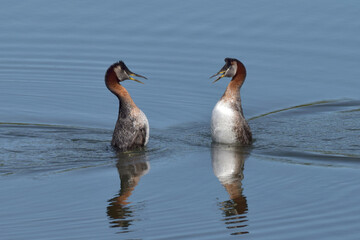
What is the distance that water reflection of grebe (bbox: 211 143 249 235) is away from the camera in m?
12.5

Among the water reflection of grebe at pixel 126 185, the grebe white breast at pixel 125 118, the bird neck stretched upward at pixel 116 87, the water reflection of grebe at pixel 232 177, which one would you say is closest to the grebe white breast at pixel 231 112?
the water reflection of grebe at pixel 232 177

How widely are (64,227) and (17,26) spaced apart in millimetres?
11467

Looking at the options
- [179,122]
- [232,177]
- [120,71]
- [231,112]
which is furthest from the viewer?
[179,122]

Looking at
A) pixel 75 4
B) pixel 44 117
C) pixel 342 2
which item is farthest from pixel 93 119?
pixel 342 2

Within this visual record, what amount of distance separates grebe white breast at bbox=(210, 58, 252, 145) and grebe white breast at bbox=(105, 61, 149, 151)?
1.33 meters

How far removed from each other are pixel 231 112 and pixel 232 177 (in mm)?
1770

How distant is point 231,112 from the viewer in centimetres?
1587

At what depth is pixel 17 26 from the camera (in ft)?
74.1

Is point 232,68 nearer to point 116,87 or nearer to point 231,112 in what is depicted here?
point 231,112

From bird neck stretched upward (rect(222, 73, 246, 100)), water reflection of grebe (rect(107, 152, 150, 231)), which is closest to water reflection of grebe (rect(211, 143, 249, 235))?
bird neck stretched upward (rect(222, 73, 246, 100))

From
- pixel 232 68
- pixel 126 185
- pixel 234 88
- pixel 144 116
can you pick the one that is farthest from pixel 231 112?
pixel 126 185

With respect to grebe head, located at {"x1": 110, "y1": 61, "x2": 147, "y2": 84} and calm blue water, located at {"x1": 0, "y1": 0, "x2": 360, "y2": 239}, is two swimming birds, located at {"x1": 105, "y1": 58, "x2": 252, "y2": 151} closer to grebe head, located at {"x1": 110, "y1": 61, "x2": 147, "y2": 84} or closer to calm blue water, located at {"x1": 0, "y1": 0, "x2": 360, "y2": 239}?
grebe head, located at {"x1": 110, "y1": 61, "x2": 147, "y2": 84}

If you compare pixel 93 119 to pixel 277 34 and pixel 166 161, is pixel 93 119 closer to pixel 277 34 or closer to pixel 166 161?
pixel 166 161

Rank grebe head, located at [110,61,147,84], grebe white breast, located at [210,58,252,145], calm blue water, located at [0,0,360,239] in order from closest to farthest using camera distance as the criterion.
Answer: calm blue water, located at [0,0,360,239], grebe head, located at [110,61,147,84], grebe white breast, located at [210,58,252,145]
